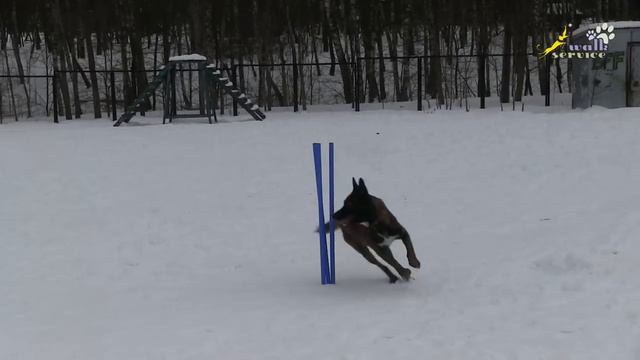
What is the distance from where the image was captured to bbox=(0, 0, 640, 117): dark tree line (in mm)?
27781

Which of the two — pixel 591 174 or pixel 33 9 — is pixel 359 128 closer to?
pixel 591 174

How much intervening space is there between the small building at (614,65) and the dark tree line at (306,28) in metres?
6.94

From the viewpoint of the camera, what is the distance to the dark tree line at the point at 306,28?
2778cm

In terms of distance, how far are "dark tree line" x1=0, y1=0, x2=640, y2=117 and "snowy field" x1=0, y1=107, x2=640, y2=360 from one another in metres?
11.9

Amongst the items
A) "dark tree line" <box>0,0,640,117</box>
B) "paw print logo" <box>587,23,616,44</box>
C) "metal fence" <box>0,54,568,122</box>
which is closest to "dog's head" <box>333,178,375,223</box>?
"paw print logo" <box>587,23,616,44</box>

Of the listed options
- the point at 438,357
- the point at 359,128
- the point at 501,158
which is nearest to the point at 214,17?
the point at 359,128

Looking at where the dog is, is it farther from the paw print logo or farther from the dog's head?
the paw print logo

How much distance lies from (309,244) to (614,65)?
12.8 metres

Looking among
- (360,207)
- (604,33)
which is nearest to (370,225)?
(360,207)

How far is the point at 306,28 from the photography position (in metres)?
35.3

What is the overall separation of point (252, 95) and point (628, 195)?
2509 cm

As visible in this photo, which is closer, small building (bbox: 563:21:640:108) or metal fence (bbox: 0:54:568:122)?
small building (bbox: 563:21:640:108)

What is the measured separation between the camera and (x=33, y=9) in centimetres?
3634

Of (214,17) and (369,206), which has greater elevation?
(214,17)
